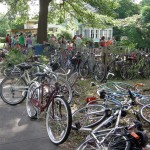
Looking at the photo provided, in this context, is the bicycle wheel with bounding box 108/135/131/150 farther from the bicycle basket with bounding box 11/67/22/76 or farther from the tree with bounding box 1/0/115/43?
the tree with bounding box 1/0/115/43

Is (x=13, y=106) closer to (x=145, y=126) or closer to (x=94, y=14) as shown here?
(x=145, y=126)

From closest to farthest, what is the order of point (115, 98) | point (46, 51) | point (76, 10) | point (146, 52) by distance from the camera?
point (115, 98) < point (146, 52) < point (46, 51) < point (76, 10)

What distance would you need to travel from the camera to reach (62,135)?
16.9 ft

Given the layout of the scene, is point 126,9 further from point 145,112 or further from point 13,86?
point 145,112

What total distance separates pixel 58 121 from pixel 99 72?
6700mm

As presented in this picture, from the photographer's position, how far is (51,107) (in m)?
5.41

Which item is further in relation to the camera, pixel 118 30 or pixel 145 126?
pixel 118 30

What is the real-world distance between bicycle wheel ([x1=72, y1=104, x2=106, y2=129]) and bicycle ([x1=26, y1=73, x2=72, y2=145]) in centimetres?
38

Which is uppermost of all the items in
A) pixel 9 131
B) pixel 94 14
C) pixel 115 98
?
pixel 94 14

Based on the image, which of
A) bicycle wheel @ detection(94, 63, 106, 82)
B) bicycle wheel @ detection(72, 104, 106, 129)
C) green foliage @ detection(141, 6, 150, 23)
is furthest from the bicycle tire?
green foliage @ detection(141, 6, 150, 23)

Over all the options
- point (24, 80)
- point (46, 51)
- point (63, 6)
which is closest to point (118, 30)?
point (63, 6)

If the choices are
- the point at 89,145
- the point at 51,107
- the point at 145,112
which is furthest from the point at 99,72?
the point at 89,145

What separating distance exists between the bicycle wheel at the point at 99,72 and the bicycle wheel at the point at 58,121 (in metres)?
6.36

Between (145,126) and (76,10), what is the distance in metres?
16.8
